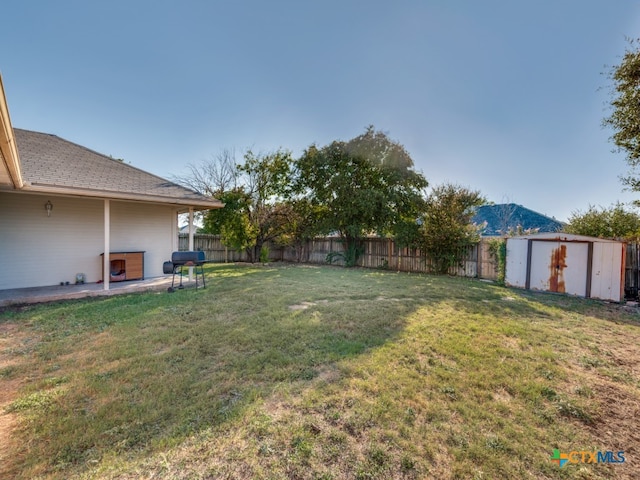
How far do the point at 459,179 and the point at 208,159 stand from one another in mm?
12358

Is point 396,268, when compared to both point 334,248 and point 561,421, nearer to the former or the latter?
point 334,248

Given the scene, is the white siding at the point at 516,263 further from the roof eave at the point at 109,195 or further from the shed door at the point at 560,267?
the roof eave at the point at 109,195

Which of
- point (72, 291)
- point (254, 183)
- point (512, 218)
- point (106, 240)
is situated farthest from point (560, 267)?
point (512, 218)

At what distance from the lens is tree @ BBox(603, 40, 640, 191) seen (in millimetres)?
7090

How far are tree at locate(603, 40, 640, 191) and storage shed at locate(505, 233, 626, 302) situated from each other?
129 inches

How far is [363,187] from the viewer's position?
13086mm

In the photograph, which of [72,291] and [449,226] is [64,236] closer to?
[72,291]

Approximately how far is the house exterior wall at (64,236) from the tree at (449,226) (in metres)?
9.85

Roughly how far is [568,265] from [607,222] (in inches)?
168

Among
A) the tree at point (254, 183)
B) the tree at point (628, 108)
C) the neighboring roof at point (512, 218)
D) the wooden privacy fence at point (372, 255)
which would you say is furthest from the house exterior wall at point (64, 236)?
the neighboring roof at point (512, 218)

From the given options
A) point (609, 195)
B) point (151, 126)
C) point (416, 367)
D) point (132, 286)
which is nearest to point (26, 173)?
point (132, 286)

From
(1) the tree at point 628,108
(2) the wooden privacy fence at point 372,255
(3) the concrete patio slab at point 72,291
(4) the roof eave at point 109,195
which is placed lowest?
(3) the concrete patio slab at point 72,291

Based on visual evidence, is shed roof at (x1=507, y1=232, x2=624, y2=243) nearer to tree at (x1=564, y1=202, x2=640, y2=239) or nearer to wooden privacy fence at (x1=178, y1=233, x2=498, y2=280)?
wooden privacy fence at (x1=178, y1=233, x2=498, y2=280)

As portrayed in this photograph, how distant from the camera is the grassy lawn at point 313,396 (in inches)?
64.6
